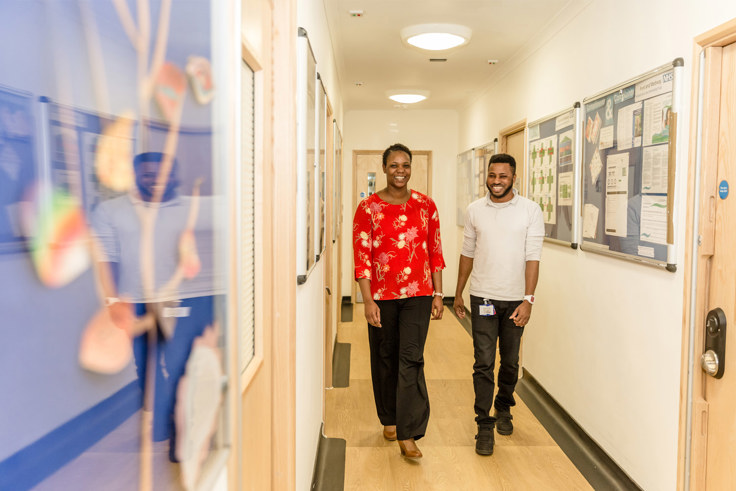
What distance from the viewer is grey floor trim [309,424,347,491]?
8.84 feet

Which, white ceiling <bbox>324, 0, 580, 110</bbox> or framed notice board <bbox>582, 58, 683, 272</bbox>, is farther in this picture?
white ceiling <bbox>324, 0, 580, 110</bbox>

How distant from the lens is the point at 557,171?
3.66 meters

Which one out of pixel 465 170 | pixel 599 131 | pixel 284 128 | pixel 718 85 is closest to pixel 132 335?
pixel 284 128

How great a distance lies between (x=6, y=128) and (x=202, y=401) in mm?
460

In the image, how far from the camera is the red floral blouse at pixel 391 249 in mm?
2865

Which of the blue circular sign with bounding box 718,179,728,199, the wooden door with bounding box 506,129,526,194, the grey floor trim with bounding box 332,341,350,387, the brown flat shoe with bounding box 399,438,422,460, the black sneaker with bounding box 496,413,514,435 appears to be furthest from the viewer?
the wooden door with bounding box 506,129,526,194

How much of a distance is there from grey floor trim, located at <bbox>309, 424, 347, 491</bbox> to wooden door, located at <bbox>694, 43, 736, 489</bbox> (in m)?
1.53

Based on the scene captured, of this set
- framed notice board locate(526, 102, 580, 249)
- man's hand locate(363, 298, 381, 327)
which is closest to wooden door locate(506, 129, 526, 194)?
framed notice board locate(526, 102, 580, 249)

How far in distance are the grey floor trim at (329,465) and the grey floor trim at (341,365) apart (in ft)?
3.41

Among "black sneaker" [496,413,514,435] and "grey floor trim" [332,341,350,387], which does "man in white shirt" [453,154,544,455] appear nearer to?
"black sneaker" [496,413,514,435]

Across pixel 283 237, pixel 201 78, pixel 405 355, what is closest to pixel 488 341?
pixel 405 355

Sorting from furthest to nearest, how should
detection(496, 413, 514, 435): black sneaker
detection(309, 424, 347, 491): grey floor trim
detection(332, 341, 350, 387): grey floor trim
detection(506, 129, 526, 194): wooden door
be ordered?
detection(506, 129, 526, 194): wooden door
detection(332, 341, 350, 387): grey floor trim
detection(496, 413, 514, 435): black sneaker
detection(309, 424, 347, 491): grey floor trim

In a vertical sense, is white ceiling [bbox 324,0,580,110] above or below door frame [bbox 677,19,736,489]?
above

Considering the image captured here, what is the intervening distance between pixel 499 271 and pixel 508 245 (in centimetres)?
14
